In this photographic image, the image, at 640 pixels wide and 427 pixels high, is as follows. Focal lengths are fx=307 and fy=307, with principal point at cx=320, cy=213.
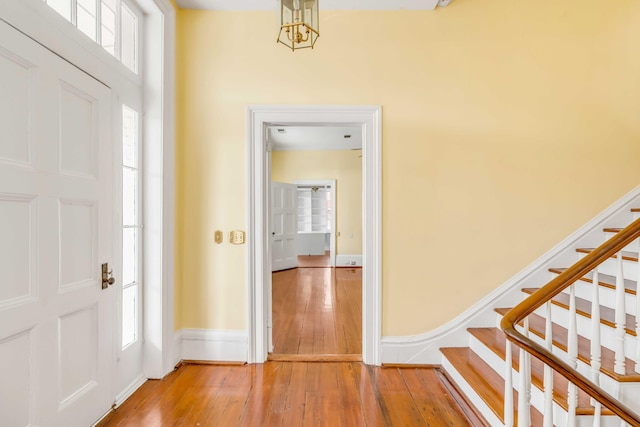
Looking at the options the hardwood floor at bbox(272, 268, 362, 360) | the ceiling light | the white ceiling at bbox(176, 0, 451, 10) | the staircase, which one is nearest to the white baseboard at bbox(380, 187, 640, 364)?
the staircase

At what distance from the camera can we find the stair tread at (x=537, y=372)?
158cm

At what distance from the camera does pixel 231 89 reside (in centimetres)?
267

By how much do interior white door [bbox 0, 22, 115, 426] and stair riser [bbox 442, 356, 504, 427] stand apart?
2.39m

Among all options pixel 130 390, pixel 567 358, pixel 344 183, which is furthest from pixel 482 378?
pixel 344 183

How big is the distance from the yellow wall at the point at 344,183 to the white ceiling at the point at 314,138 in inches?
9.6

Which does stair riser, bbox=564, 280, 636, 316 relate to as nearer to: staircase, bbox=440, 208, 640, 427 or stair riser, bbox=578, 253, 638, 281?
staircase, bbox=440, 208, 640, 427

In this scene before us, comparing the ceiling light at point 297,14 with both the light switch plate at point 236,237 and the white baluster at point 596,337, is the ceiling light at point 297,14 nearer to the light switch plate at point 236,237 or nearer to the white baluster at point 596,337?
the light switch plate at point 236,237

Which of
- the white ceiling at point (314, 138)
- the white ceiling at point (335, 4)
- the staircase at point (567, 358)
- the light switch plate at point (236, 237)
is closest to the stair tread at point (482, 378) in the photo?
the staircase at point (567, 358)

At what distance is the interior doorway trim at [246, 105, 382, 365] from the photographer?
8.64ft

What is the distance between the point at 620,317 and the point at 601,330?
514 mm

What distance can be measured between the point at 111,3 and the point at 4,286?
1.90 meters

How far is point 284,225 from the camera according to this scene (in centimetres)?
688

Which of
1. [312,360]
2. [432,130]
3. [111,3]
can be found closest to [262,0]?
[111,3]

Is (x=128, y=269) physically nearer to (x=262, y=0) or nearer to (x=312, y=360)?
(x=312, y=360)
